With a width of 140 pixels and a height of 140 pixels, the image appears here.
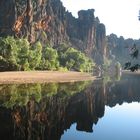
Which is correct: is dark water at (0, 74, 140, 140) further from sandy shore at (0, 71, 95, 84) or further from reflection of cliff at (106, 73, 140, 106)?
sandy shore at (0, 71, 95, 84)

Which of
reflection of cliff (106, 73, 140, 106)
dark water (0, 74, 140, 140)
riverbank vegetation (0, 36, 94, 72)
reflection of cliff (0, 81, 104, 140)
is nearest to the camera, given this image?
Answer: dark water (0, 74, 140, 140)

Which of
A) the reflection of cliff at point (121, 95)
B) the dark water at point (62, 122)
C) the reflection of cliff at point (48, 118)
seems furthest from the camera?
the reflection of cliff at point (121, 95)

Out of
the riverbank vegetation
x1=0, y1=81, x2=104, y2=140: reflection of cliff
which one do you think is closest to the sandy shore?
the riverbank vegetation

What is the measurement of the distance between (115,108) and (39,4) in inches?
5066

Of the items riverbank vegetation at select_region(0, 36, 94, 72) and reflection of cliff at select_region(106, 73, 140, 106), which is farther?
riverbank vegetation at select_region(0, 36, 94, 72)

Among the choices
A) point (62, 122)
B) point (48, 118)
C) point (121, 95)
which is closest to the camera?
point (62, 122)

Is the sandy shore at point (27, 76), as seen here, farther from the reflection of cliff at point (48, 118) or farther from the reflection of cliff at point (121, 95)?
the reflection of cliff at point (48, 118)

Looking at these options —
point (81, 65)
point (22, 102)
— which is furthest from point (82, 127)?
point (81, 65)

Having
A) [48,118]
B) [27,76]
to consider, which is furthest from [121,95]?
[48,118]

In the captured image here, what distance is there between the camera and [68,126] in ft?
116

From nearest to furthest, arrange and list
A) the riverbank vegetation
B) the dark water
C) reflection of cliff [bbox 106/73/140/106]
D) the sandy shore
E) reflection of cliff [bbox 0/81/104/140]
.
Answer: the dark water, reflection of cliff [bbox 0/81/104/140], reflection of cliff [bbox 106/73/140/106], the sandy shore, the riverbank vegetation

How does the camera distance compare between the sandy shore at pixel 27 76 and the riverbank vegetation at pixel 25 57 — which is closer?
the sandy shore at pixel 27 76

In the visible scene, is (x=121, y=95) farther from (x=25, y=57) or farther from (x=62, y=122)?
→ (x=25, y=57)

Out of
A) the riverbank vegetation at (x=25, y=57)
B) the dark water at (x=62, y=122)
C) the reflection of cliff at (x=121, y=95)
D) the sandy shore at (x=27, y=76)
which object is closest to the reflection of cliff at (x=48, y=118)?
the dark water at (x=62, y=122)
